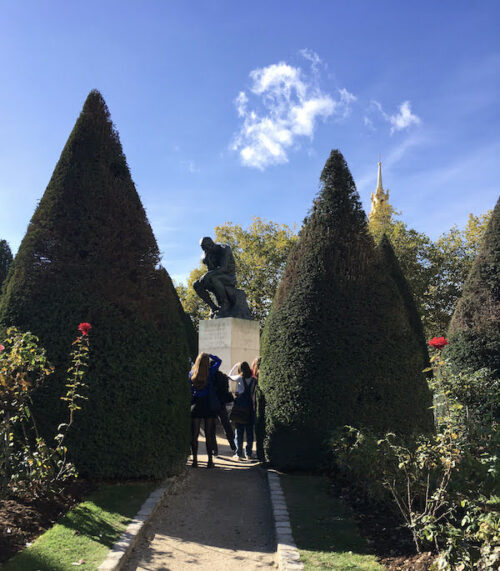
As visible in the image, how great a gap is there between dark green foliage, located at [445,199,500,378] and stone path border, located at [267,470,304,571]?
517 centimetres

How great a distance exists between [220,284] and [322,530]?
10.1 meters

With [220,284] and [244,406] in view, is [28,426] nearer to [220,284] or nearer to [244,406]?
[244,406]

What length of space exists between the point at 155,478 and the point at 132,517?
1262 millimetres

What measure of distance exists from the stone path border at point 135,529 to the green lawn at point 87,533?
0.07m

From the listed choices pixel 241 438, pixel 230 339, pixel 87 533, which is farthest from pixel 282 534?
pixel 230 339

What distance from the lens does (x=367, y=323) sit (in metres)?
8.03

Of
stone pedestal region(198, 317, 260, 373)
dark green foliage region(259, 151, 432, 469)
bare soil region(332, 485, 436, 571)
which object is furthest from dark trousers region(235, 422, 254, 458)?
stone pedestal region(198, 317, 260, 373)

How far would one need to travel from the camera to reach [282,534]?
18.3 ft

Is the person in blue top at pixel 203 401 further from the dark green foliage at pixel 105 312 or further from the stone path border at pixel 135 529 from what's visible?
the stone path border at pixel 135 529

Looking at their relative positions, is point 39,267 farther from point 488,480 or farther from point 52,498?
point 488,480

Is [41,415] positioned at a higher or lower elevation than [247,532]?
higher

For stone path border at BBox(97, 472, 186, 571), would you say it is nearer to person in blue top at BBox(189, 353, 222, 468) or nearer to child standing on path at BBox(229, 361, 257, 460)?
person in blue top at BBox(189, 353, 222, 468)

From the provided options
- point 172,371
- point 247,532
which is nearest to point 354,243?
point 172,371

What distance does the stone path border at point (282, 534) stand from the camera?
190 inches
